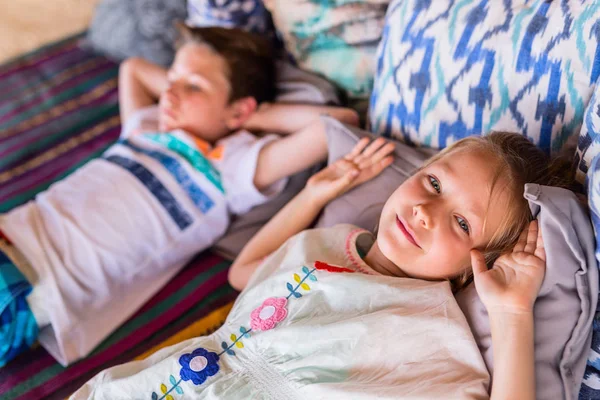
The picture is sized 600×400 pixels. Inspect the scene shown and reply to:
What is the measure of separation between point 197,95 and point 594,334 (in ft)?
3.50

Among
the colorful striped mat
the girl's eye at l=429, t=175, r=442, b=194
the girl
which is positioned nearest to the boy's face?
the colorful striped mat

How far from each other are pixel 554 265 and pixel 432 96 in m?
0.48

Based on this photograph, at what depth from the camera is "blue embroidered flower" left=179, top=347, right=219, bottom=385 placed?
3.06 feet

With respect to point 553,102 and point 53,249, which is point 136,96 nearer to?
point 53,249

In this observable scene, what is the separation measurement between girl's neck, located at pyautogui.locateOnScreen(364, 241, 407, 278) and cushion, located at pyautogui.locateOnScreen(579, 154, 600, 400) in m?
0.32

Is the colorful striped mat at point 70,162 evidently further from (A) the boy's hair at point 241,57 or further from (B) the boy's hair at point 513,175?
(B) the boy's hair at point 513,175

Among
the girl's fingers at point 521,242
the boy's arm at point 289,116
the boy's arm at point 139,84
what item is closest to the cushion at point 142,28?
the boy's arm at point 139,84

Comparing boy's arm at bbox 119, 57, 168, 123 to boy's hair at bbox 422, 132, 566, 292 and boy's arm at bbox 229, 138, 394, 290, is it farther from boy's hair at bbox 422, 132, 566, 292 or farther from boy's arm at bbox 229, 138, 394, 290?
boy's hair at bbox 422, 132, 566, 292

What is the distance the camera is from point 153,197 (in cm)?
137

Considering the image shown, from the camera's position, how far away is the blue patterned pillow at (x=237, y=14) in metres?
1.60

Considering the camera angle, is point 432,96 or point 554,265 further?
point 432,96

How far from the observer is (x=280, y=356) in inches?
36.9

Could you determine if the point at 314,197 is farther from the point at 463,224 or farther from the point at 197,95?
the point at 197,95

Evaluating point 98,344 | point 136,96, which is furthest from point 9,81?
point 98,344
